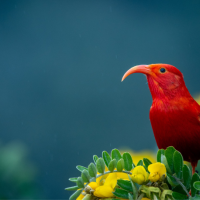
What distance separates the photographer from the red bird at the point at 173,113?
1.53 ft

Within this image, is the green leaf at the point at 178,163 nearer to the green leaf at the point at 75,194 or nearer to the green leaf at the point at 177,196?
the green leaf at the point at 177,196

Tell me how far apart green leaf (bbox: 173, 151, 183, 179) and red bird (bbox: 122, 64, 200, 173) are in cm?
11

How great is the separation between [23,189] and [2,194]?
98mm

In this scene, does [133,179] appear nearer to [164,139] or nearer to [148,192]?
[148,192]

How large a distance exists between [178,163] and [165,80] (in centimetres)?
18

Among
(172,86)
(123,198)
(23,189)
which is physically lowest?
(23,189)

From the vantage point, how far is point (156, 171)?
34 centimetres

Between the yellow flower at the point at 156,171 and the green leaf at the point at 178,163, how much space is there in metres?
0.02

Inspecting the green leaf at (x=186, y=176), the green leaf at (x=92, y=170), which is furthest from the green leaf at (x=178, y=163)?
the green leaf at (x=92, y=170)

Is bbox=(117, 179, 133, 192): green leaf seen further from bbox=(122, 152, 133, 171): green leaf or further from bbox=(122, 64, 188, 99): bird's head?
bbox=(122, 64, 188, 99): bird's head

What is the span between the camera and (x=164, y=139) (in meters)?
0.48

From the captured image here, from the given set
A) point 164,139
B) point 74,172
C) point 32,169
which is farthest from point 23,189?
point 74,172

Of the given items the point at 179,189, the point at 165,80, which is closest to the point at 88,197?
the point at 179,189

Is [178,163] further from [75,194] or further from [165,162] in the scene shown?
[75,194]
